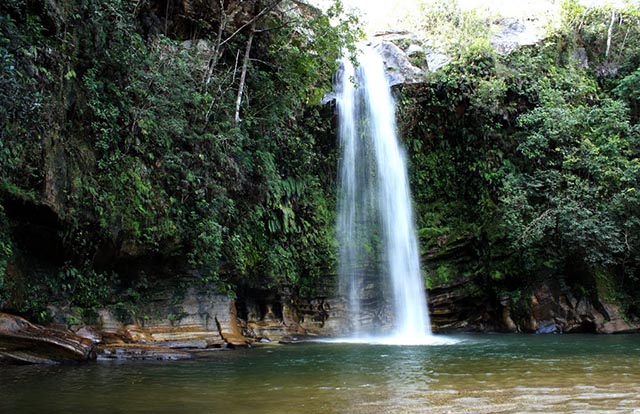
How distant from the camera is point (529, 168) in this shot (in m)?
17.8

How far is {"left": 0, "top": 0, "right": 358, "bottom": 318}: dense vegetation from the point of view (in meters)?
8.42

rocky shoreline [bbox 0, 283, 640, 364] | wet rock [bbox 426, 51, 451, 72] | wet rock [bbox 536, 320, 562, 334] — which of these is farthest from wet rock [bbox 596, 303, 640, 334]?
wet rock [bbox 426, 51, 451, 72]

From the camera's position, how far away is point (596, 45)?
20.7m

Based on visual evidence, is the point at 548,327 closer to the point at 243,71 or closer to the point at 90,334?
the point at 243,71

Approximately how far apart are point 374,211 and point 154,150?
8.00 metres

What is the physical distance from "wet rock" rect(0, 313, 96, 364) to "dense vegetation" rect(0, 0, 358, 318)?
70 centimetres

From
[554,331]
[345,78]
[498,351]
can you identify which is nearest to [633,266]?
[554,331]

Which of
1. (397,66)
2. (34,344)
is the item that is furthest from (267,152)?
(34,344)

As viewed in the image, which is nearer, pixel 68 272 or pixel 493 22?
pixel 68 272

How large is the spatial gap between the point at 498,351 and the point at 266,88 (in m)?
9.07

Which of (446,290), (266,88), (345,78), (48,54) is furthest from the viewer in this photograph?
(345,78)

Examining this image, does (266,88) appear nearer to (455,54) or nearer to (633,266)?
(455,54)

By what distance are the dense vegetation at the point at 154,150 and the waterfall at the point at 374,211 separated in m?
1.13

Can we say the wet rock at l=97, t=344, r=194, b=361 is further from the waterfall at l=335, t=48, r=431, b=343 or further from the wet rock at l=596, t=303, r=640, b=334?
the wet rock at l=596, t=303, r=640, b=334
